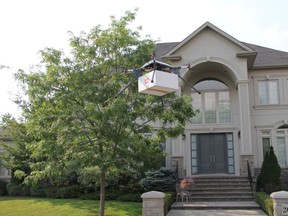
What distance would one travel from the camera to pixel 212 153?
2086 centimetres

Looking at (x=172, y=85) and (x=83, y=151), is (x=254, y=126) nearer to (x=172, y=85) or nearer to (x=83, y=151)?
(x=83, y=151)

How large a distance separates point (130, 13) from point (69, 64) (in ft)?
8.59

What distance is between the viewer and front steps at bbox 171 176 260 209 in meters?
14.7

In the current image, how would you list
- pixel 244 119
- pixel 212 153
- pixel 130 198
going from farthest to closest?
pixel 212 153 < pixel 244 119 < pixel 130 198

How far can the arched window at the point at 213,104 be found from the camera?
21062 millimetres

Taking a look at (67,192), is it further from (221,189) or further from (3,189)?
(221,189)

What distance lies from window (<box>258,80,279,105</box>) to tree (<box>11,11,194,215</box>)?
991 centimetres

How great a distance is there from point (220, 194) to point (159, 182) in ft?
9.22

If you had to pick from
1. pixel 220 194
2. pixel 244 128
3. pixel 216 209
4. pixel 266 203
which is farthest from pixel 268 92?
pixel 266 203

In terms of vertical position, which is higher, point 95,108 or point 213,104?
point 213,104

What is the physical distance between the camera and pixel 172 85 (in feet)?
23.8

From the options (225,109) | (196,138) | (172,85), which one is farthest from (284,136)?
(172,85)

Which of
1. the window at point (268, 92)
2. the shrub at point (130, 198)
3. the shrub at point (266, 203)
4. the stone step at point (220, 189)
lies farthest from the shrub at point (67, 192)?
the window at point (268, 92)

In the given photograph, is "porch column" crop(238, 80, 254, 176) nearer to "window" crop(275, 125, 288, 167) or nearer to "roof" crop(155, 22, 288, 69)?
"roof" crop(155, 22, 288, 69)
